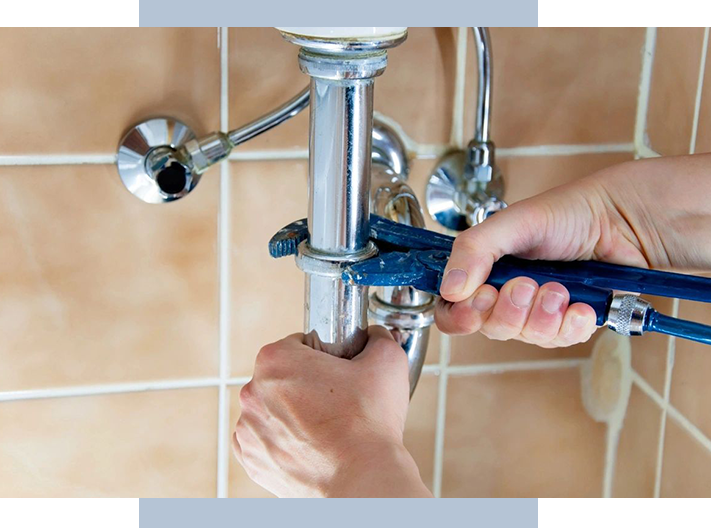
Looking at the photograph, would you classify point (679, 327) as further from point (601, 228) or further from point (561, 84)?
point (561, 84)

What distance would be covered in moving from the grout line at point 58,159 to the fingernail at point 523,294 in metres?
0.30

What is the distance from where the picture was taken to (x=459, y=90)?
671 mm

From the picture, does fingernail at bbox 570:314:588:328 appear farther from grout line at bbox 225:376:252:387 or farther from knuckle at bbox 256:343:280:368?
grout line at bbox 225:376:252:387

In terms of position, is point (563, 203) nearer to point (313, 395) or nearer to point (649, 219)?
point (649, 219)

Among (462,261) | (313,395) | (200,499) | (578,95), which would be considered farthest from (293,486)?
(578,95)

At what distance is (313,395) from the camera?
50 cm

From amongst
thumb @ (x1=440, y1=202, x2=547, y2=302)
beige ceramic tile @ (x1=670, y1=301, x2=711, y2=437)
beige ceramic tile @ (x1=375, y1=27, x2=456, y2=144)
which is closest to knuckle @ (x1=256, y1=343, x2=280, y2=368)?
thumb @ (x1=440, y1=202, x2=547, y2=302)

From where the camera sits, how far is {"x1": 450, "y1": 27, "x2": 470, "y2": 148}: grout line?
2.16 feet

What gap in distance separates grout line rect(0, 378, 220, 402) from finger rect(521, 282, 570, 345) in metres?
0.31

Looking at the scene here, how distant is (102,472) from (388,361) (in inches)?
11.9

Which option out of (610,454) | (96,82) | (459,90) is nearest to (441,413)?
(610,454)

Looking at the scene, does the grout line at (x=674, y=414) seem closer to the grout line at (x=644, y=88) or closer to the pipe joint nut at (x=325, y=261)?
the grout line at (x=644, y=88)

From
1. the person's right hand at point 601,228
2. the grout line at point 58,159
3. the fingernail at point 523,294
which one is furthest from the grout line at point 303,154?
the fingernail at point 523,294

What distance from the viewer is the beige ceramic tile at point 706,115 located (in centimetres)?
63
